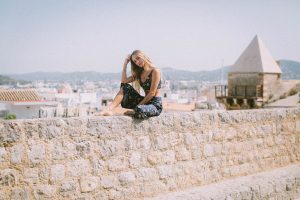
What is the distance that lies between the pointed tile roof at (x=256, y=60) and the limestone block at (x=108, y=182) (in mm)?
34016

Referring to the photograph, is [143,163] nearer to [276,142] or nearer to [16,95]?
[276,142]

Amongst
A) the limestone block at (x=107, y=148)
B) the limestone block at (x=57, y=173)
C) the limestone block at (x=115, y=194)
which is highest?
the limestone block at (x=107, y=148)

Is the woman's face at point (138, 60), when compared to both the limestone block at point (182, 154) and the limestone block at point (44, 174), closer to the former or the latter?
the limestone block at point (182, 154)

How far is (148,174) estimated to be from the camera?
460 cm

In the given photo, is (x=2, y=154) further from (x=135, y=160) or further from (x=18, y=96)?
(x=18, y=96)

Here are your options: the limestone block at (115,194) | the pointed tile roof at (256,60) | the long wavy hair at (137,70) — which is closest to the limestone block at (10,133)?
the limestone block at (115,194)

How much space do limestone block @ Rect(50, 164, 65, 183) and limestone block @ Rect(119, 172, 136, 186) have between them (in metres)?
0.73

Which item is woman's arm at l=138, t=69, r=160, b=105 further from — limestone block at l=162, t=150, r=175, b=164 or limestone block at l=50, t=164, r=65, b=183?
limestone block at l=50, t=164, r=65, b=183

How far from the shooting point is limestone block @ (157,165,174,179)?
473cm

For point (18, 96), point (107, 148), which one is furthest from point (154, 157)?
point (18, 96)

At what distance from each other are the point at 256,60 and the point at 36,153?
35664 millimetres

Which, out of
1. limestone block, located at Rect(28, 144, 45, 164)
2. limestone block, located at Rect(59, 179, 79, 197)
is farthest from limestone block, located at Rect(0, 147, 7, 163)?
limestone block, located at Rect(59, 179, 79, 197)

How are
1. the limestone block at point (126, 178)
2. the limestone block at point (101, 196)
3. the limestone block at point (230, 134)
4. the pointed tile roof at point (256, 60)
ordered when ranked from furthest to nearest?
the pointed tile roof at point (256, 60) < the limestone block at point (230, 134) < the limestone block at point (126, 178) < the limestone block at point (101, 196)

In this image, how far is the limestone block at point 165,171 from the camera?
186 inches
